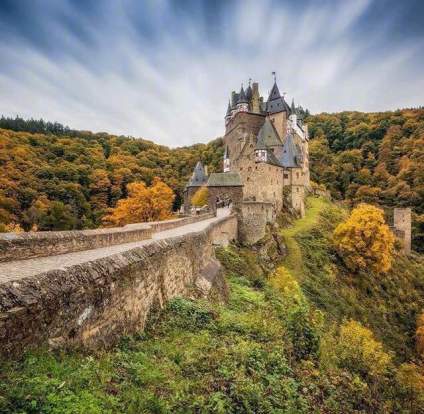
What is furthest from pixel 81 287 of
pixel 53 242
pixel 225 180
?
pixel 225 180

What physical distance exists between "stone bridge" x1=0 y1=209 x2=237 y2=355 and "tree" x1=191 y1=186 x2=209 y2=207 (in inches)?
1205

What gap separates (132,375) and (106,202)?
51701mm

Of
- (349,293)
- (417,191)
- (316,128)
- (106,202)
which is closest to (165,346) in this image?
(349,293)

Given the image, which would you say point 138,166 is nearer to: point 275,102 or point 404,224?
point 275,102

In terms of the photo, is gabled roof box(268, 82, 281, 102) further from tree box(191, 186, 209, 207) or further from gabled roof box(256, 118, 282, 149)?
tree box(191, 186, 209, 207)

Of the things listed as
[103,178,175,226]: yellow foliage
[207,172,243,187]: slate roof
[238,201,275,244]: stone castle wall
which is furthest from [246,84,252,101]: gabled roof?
[238,201,275,244]: stone castle wall

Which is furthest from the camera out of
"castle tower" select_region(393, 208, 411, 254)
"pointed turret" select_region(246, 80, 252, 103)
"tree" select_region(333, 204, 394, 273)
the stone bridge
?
"pointed turret" select_region(246, 80, 252, 103)

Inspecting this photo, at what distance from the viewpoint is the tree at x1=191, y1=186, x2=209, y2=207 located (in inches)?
1633

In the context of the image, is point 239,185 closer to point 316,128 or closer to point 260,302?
point 260,302

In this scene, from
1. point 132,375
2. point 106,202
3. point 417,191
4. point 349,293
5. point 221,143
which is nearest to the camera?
point 132,375

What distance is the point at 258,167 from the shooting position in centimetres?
3456

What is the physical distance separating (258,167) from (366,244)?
507 inches

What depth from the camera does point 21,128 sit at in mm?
74875

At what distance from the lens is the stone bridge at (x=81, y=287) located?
3523mm
